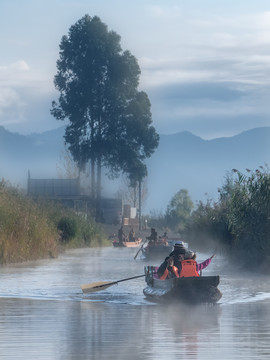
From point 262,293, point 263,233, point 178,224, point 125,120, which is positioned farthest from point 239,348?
point 178,224

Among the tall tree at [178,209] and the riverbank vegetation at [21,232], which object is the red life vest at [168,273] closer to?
the riverbank vegetation at [21,232]

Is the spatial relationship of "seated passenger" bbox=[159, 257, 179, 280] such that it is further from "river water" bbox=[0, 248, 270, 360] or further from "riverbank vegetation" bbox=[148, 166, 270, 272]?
"riverbank vegetation" bbox=[148, 166, 270, 272]

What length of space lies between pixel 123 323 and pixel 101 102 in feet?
210

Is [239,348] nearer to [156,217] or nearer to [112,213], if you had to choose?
[112,213]

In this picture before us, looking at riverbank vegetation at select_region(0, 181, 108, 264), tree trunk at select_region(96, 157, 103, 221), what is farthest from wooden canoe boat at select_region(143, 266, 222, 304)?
tree trunk at select_region(96, 157, 103, 221)

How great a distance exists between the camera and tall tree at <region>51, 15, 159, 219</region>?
79312mm

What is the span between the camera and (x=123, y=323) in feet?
54.7

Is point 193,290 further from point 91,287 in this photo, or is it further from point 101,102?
point 101,102

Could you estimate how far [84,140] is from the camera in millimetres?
79875

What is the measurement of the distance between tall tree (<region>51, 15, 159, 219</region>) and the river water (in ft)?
167

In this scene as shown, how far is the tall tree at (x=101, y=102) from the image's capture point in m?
79.3

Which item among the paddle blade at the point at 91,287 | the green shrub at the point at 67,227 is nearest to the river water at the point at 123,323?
the paddle blade at the point at 91,287

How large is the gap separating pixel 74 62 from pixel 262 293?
2320 inches

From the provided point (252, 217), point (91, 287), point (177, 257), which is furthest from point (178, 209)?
point (177, 257)
